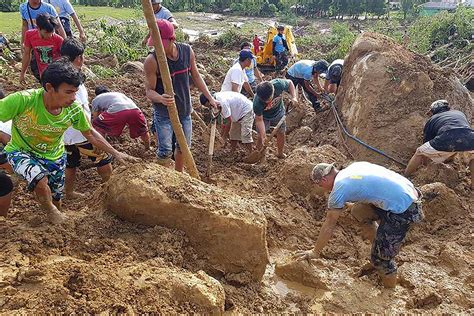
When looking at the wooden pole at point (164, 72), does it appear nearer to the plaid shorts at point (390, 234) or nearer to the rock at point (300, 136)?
Result: the plaid shorts at point (390, 234)

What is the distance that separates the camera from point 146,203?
10.3 ft

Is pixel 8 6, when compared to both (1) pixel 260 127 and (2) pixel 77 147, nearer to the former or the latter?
(1) pixel 260 127

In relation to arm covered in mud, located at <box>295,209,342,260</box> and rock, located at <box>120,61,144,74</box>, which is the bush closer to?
rock, located at <box>120,61,144,74</box>

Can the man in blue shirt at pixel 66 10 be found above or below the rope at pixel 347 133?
above

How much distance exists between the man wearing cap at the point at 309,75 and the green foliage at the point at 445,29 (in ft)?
20.9

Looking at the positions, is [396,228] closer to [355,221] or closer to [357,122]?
[355,221]

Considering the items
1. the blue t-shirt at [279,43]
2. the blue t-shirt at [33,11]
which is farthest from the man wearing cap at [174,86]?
the blue t-shirt at [279,43]

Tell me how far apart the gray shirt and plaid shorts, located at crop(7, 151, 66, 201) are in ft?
5.27

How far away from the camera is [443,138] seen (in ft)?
16.9

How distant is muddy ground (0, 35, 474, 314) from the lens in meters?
2.49

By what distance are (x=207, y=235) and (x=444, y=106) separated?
387 centimetres

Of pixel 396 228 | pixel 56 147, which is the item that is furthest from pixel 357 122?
pixel 56 147

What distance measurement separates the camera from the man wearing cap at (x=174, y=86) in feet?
13.2

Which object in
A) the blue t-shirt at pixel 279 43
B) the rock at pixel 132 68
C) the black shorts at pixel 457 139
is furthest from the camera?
the blue t-shirt at pixel 279 43
